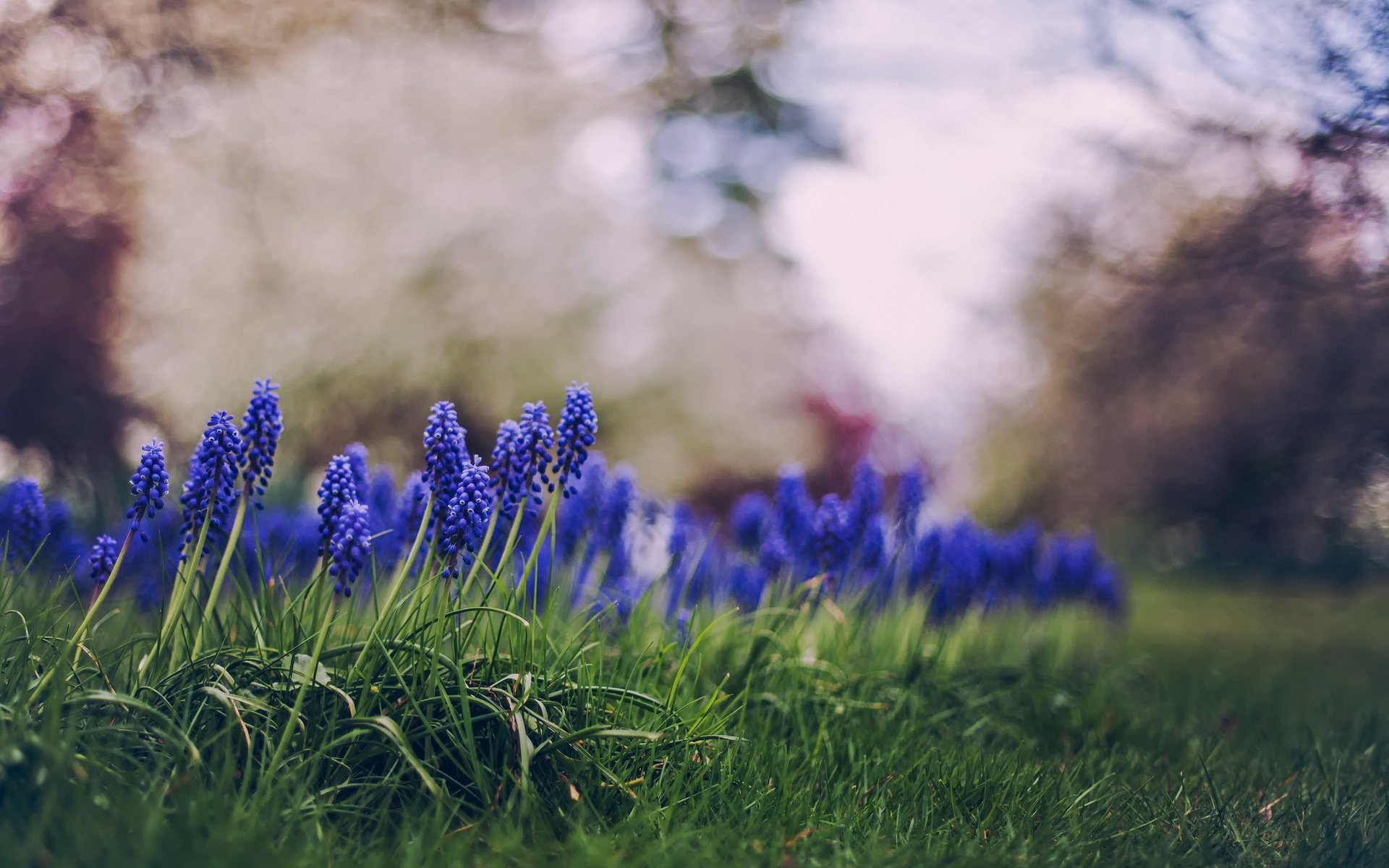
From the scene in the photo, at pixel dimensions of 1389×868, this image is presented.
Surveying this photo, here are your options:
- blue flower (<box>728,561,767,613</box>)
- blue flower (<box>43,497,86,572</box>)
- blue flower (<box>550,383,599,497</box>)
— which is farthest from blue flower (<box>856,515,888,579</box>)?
blue flower (<box>43,497,86,572</box>)

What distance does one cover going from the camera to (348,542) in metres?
1.89

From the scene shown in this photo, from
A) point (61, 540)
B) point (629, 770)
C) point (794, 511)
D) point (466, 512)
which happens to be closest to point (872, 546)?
point (794, 511)

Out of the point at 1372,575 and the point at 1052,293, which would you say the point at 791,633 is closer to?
the point at 1372,575

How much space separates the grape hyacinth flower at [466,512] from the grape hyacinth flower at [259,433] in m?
0.36

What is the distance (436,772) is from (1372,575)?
4.69 metres

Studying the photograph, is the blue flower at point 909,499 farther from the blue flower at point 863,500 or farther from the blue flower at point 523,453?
the blue flower at point 523,453

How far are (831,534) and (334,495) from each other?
164 centimetres

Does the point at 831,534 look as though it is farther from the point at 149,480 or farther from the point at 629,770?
the point at 149,480

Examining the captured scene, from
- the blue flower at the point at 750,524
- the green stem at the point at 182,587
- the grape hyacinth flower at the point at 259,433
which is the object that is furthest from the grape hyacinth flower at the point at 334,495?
the blue flower at the point at 750,524

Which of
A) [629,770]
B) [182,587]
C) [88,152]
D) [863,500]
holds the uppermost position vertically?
[88,152]

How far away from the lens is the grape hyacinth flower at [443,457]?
6.28 feet

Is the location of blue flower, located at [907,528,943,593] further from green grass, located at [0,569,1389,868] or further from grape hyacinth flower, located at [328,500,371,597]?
grape hyacinth flower, located at [328,500,371,597]

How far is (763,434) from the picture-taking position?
982 cm

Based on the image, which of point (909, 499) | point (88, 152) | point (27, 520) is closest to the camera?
point (27, 520)
